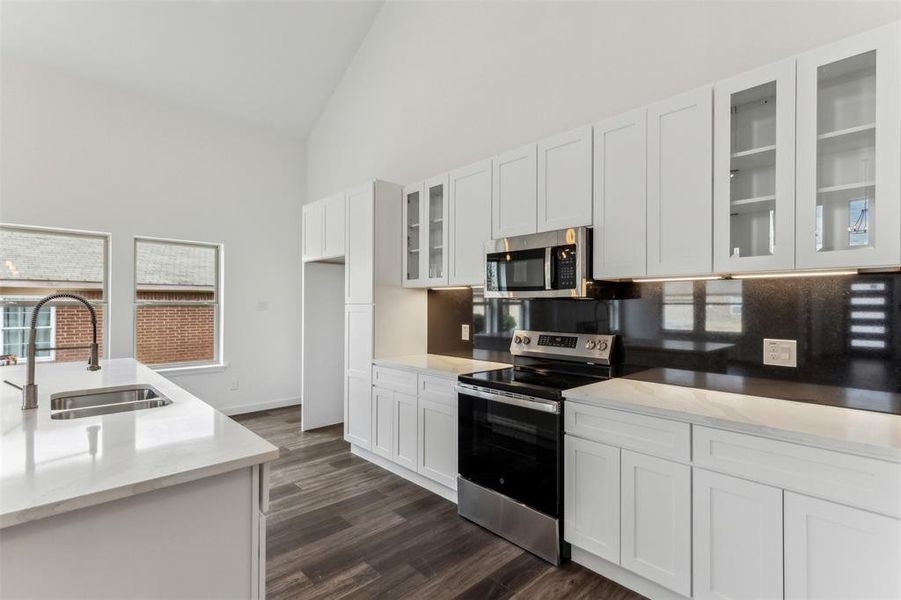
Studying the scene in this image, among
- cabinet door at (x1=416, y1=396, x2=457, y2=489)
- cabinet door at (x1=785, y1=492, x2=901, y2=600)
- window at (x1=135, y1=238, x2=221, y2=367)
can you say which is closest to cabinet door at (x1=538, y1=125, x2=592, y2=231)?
cabinet door at (x1=416, y1=396, x2=457, y2=489)

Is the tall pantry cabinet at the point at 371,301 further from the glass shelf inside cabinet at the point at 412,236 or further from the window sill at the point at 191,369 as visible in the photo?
the window sill at the point at 191,369

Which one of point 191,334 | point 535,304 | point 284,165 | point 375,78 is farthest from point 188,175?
point 535,304

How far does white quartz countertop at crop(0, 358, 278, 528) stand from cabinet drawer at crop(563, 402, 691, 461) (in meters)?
1.45

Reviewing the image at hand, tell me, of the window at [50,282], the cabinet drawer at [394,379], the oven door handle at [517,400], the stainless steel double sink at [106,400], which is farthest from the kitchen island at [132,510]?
the window at [50,282]

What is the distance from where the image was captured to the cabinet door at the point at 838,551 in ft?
4.60

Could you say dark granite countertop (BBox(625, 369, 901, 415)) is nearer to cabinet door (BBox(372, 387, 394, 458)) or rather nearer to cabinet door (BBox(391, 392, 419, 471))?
cabinet door (BBox(391, 392, 419, 471))

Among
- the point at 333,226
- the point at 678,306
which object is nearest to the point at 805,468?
the point at 678,306

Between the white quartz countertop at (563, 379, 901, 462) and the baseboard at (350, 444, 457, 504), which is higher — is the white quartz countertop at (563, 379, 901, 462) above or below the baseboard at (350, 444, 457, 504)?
above

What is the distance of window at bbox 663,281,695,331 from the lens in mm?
2385

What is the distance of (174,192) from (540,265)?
13.6ft

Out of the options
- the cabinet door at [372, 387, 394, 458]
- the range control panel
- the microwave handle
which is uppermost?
the microwave handle

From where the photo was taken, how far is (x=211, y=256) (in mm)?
5074

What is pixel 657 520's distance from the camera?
1.91 m

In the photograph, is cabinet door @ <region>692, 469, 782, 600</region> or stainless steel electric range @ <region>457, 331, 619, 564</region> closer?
cabinet door @ <region>692, 469, 782, 600</region>
